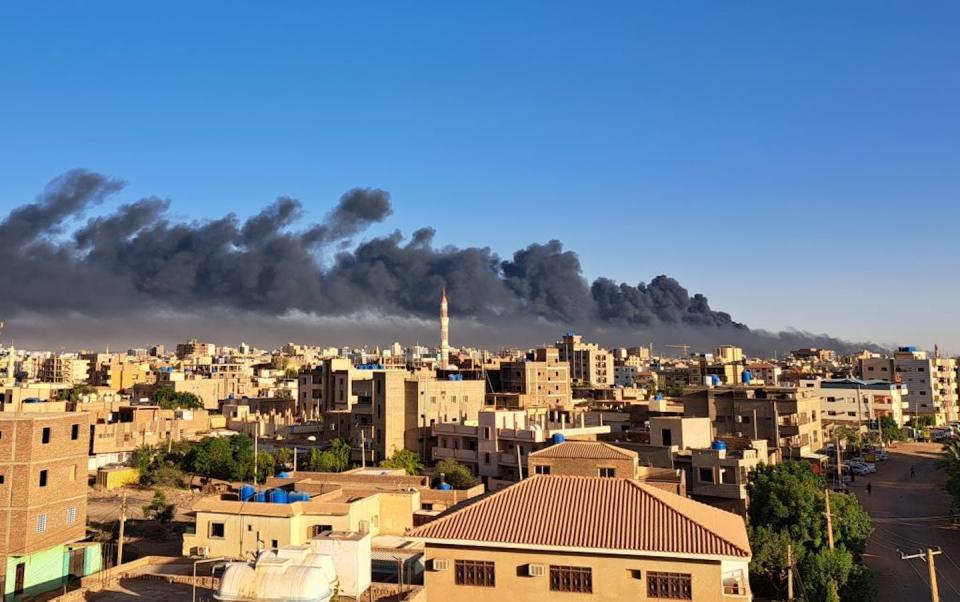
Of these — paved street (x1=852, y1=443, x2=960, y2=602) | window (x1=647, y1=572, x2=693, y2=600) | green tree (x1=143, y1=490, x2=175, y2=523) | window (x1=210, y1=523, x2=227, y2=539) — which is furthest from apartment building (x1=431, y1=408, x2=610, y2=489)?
window (x1=647, y1=572, x2=693, y2=600)

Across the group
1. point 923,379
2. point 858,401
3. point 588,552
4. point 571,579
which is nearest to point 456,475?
point 571,579

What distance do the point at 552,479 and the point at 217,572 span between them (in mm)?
11485

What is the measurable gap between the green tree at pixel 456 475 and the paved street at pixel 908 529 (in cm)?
2326

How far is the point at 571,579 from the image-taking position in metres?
20.1

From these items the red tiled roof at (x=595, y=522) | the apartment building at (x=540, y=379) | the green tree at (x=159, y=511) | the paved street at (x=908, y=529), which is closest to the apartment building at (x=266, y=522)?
the red tiled roof at (x=595, y=522)

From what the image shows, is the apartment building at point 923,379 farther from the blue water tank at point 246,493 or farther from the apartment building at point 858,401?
the blue water tank at point 246,493

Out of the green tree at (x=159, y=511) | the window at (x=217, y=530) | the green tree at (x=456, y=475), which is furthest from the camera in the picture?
the green tree at (x=456, y=475)

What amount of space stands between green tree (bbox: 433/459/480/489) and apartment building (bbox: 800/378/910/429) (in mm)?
52662

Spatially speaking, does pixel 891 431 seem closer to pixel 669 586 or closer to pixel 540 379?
pixel 540 379

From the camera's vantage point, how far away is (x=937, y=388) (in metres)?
99.1

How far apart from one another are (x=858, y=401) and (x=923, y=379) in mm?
16616

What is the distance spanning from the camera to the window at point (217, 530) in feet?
94.9

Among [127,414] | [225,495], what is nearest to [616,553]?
[225,495]

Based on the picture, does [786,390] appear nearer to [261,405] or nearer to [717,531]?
[717,531]
